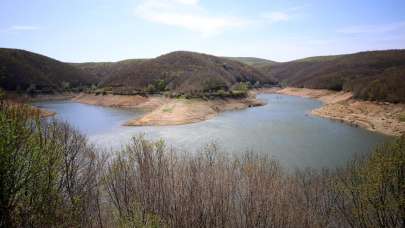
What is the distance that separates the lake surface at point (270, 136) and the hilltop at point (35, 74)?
62639 mm

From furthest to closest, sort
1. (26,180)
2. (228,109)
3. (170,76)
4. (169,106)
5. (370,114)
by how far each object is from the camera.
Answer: (170,76), (228,109), (169,106), (370,114), (26,180)

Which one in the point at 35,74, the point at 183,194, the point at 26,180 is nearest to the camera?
the point at 26,180

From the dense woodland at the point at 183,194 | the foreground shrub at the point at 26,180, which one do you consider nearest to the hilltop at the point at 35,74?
the dense woodland at the point at 183,194

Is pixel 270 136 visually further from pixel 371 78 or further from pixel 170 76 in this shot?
pixel 170 76

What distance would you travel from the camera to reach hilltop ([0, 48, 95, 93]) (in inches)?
4230

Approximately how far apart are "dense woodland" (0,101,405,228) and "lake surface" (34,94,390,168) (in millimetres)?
12189

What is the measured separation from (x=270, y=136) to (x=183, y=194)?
2967 cm

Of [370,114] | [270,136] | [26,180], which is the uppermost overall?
[26,180]

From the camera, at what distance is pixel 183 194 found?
15.2 m

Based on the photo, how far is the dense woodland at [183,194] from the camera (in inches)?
427

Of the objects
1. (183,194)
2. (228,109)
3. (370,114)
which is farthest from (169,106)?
(183,194)

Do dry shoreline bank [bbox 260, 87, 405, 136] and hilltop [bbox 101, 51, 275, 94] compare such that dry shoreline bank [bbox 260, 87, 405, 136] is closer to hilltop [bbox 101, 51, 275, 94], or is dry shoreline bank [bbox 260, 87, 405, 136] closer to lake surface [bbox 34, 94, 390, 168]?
lake surface [bbox 34, 94, 390, 168]

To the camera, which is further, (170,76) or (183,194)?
(170,76)

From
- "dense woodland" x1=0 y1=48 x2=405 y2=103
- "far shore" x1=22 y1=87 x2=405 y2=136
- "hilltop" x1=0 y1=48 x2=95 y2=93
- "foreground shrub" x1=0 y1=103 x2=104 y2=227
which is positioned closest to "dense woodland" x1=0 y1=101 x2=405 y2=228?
"foreground shrub" x1=0 y1=103 x2=104 y2=227
